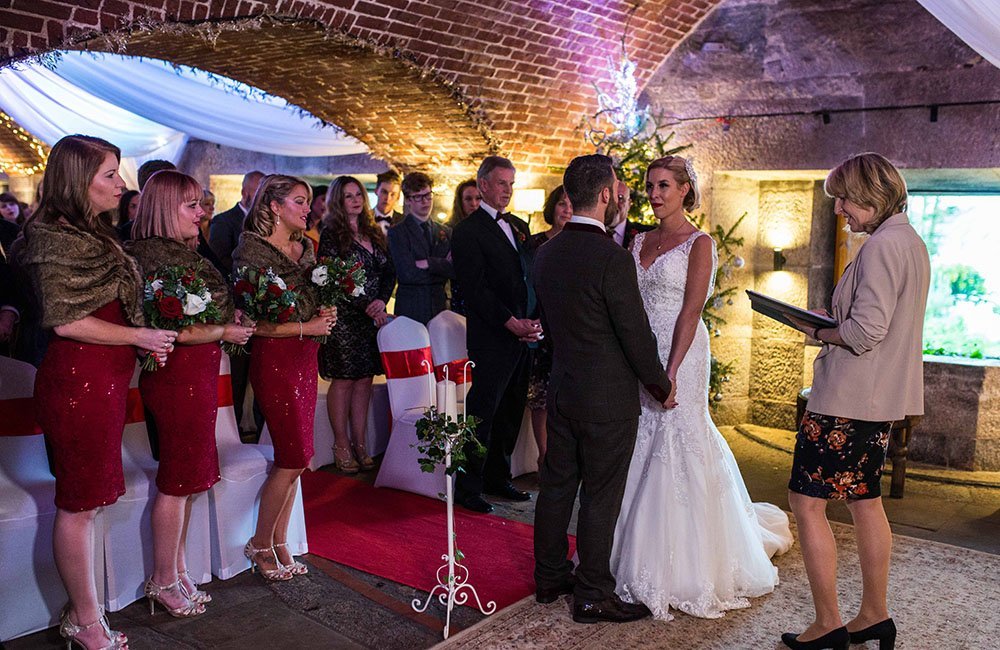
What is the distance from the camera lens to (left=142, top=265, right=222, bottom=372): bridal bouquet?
347 cm

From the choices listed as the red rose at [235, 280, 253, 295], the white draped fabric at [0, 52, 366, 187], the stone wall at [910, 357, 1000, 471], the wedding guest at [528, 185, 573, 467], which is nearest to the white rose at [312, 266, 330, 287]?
the red rose at [235, 280, 253, 295]

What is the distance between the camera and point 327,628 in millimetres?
3879

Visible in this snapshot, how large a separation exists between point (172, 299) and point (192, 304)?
7cm

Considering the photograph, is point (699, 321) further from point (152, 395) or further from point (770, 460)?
point (770, 460)

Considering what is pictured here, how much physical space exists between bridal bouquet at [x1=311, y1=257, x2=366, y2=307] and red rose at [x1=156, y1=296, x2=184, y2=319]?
2.58ft

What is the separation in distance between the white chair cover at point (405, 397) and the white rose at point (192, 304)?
2.22 m

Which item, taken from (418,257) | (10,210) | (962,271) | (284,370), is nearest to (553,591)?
(284,370)

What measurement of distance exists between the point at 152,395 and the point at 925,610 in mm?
3264

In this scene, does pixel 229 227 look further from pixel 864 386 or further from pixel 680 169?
pixel 864 386

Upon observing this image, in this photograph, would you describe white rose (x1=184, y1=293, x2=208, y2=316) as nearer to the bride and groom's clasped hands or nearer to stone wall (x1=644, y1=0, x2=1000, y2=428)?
the bride and groom's clasped hands

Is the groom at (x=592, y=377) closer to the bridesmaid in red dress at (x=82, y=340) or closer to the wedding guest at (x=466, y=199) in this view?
the bridesmaid in red dress at (x=82, y=340)

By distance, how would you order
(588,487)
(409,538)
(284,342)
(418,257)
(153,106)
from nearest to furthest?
(588,487), (284,342), (409,538), (418,257), (153,106)

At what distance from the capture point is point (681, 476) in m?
4.04

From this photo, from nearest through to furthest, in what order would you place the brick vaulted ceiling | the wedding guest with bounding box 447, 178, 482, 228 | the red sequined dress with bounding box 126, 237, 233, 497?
the red sequined dress with bounding box 126, 237, 233, 497, the brick vaulted ceiling, the wedding guest with bounding box 447, 178, 482, 228
